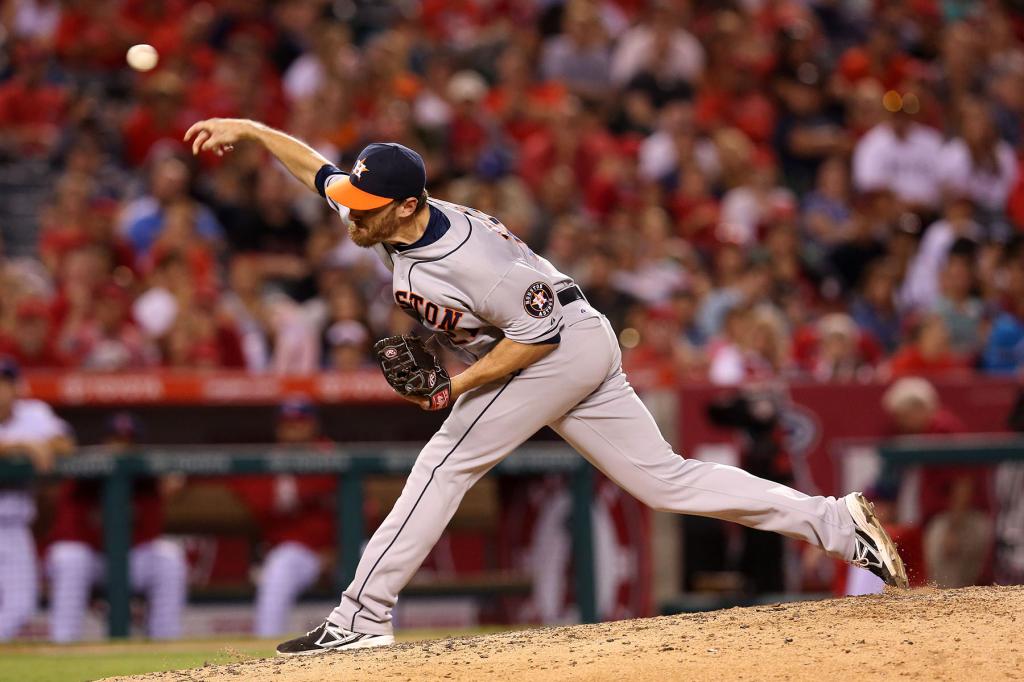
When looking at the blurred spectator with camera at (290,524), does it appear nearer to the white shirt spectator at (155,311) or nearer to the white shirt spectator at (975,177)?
the white shirt spectator at (155,311)

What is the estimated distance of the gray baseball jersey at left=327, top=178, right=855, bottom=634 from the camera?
16.3ft

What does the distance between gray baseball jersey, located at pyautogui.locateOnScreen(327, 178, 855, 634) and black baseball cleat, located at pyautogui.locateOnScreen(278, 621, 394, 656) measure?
3cm

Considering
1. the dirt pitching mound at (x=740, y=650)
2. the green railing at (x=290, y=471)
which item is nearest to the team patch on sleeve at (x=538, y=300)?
the dirt pitching mound at (x=740, y=650)

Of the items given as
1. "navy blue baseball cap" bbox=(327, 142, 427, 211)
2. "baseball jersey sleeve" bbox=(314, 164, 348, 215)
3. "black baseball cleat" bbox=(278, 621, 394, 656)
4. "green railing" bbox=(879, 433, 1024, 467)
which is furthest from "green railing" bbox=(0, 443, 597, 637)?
"navy blue baseball cap" bbox=(327, 142, 427, 211)

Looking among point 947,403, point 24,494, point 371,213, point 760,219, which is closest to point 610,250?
point 760,219

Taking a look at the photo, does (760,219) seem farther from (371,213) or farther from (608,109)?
(371,213)

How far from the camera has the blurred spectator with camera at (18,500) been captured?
7945mm

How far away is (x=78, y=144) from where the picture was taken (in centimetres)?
1076

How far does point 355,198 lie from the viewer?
4898mm

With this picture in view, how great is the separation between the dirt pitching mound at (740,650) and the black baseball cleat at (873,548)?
0.10 metres

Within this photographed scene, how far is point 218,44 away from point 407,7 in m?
2.12

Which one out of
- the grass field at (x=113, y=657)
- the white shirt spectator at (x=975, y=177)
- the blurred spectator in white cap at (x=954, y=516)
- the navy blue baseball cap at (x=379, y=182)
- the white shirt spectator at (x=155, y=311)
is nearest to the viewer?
the navy blue baseball cap at (x=379, y=182)

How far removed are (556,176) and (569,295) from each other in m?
6.42

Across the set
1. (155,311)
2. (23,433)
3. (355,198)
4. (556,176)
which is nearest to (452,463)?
(355,198)
